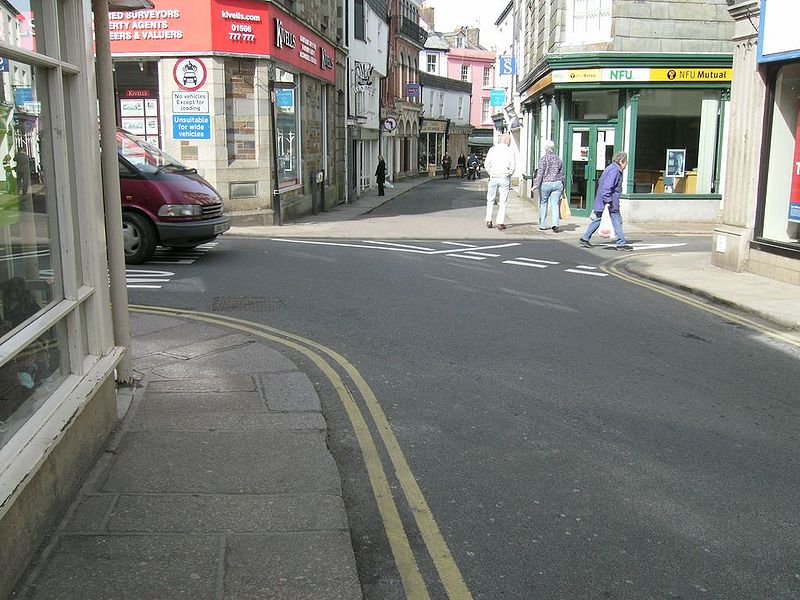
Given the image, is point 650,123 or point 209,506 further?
point 650,123

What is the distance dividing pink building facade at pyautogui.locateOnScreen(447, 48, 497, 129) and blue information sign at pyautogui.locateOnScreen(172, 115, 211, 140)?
186 ft

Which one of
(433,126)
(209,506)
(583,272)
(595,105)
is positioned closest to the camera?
(209,506)

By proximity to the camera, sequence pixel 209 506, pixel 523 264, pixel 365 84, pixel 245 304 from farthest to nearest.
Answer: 1. pixel 365 84
2. pixel 523 264
3. pixel 245 304
4. pixel 209 506

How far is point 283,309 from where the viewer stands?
902 centimetres

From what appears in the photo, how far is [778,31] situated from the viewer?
36.0 feet

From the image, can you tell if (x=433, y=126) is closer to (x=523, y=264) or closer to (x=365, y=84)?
(x=365, y=84)

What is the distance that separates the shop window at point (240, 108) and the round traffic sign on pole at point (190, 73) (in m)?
0.54

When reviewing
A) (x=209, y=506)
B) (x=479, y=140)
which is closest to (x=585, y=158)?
(x=209, y=506)

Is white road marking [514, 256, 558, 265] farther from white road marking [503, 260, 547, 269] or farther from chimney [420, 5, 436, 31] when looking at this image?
chimney [420, 5, 436, 31]

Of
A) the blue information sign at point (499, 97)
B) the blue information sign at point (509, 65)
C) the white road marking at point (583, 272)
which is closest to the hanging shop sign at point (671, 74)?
the white road marking at point (583, 272)

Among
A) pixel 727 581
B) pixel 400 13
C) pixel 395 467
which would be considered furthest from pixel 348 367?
pixel 400 13

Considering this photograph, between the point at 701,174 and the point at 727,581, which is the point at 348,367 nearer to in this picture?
the point at 727,581

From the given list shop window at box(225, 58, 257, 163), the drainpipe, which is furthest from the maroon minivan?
the drainpipe

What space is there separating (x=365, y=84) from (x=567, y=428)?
29198mm
